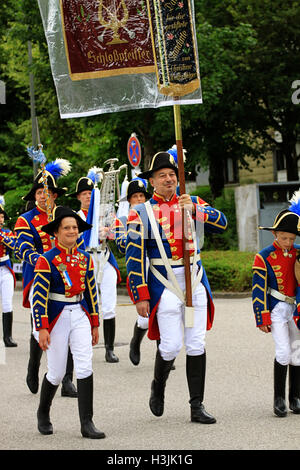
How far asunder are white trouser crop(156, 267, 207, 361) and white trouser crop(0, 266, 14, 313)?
5.15m

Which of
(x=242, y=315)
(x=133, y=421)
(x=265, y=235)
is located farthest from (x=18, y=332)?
(x=265, y=235)

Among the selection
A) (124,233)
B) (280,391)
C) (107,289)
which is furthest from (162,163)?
(107,289)

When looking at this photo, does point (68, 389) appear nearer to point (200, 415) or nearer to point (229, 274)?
point (200, 415)

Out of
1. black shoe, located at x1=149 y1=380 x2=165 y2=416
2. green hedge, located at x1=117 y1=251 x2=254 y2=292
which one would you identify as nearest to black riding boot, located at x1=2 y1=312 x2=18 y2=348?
black shoe, located at x1=149 y1=380 x2=165 y2=416

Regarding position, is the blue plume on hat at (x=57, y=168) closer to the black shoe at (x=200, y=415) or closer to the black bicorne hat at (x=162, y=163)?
the black bicorne hat at (x=162, y=163)

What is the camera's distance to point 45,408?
6.48 metres

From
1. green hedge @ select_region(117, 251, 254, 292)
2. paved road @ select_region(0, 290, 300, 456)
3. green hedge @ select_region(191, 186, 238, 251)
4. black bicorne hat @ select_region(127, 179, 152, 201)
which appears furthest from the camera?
green hedge @ select_region(191, 186, 238, 251)

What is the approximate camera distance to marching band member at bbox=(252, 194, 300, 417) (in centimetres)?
680

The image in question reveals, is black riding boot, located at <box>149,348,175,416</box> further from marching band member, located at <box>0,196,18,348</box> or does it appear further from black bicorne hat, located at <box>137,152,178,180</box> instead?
marching band member, located at <box>0,196,18,348</box>

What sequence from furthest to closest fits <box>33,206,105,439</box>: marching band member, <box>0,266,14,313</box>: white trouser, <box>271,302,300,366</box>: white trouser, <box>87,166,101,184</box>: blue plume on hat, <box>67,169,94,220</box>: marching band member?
1. <box>0,266,14,313</box>: white trouser
2. <box>87,166,101,184</box>: blue plume on hat
3. <box>67,169,94,220</box>: marching band member
4. <box>271,302,300,366</box>: white trouser
5. <box>33,206,105,439</box>: marching band member

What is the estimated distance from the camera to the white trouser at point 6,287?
11.6 metres

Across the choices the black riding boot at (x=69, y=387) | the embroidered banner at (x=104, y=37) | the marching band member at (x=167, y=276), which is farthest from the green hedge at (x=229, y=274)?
the embroidered banner at (x=104, y=37)

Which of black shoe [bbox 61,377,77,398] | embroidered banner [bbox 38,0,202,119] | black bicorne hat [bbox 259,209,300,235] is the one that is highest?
embroidered banner [bbox 38,0,202,119]

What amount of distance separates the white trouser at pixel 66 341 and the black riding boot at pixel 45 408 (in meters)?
0.05
